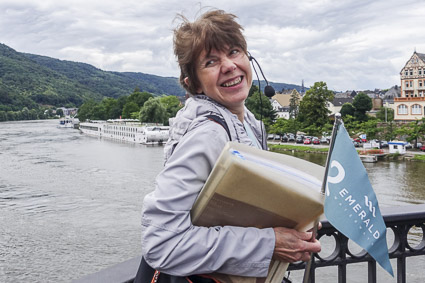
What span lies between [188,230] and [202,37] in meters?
0.63

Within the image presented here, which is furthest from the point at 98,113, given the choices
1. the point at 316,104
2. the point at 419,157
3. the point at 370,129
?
the point at 419,157

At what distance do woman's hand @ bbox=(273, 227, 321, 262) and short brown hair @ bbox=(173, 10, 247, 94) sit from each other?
59cm

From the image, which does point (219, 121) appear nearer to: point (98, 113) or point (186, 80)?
point (186, 80)

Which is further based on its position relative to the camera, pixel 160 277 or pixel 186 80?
pixel 186 80

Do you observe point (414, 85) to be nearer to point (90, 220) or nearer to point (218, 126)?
point (90, 220)

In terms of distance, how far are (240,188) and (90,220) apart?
17.8 m

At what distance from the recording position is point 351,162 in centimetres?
149

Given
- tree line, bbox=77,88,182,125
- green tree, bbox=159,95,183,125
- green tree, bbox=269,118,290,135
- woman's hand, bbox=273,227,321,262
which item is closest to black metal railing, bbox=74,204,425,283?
woman's hand, bbox=273,227,321,262

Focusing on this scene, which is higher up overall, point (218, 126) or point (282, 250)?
point (218, 126)

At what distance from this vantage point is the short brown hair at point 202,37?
148 cm

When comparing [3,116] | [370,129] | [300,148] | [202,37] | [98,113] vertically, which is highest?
[98,113]

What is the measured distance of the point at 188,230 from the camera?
4.11 feet

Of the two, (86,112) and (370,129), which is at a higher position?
(86,112)

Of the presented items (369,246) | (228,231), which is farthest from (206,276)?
(369,246)
